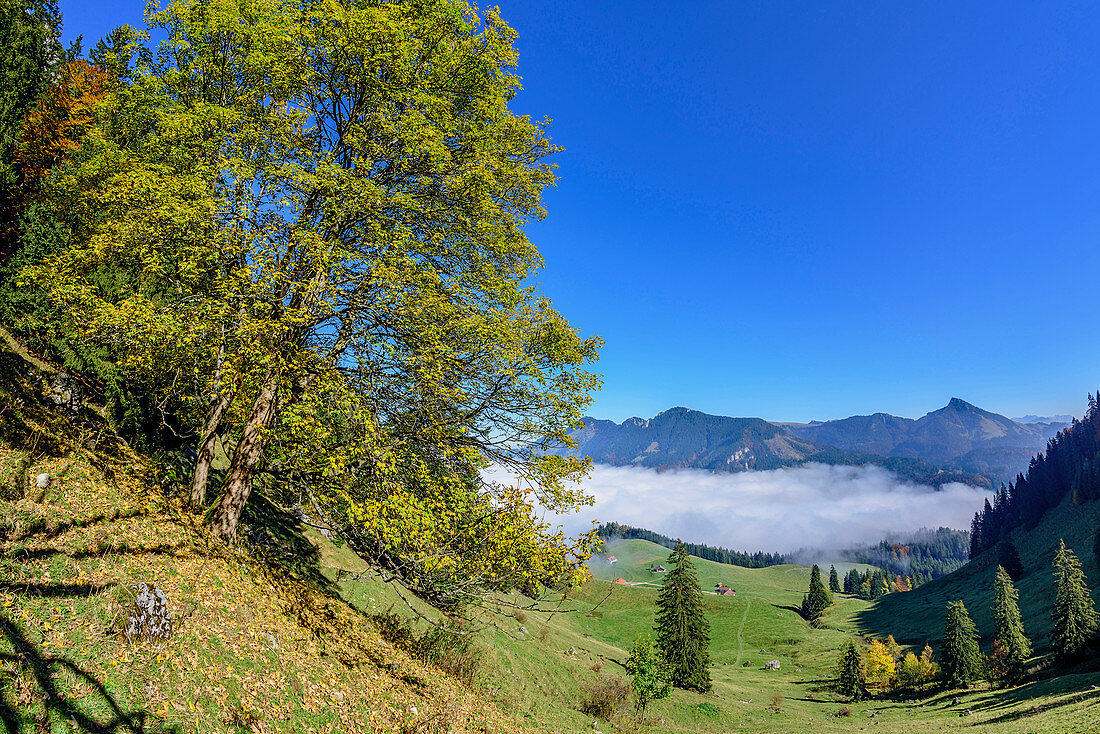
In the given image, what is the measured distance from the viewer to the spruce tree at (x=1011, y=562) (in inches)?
5408

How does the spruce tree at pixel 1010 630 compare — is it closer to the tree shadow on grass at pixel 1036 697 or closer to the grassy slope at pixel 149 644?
the tree shadow on grass at pixel 1036 697

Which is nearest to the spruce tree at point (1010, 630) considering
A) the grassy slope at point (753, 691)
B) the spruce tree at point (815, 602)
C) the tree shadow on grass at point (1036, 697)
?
the grassy slope at point (753, 691)

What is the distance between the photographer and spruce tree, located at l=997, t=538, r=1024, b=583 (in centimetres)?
13738

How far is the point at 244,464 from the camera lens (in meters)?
10.4

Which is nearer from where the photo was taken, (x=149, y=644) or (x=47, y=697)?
(x=47, y=697)

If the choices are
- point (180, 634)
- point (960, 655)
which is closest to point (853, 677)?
point (960, 655)

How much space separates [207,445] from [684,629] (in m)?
56.8

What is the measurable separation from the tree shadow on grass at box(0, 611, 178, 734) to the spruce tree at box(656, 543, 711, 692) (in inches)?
1993

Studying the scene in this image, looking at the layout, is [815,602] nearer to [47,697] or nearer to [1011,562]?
[1011,562]

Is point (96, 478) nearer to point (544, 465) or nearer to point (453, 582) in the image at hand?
point (453, 582)

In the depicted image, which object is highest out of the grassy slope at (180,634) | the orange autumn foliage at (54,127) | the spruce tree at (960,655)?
the orange autumn foliage at (54,127)

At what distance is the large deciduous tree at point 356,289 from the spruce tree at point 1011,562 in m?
195

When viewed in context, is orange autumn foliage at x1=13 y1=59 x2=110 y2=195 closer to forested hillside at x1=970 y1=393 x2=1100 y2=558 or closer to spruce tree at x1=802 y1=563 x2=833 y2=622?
spruce tree at x1=802 y1=563 x2=833 y2=622

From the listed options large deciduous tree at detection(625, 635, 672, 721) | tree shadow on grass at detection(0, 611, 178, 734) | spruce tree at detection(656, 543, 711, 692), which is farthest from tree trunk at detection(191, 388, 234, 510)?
spruce tree at detection(656, 543, 711, 692)
